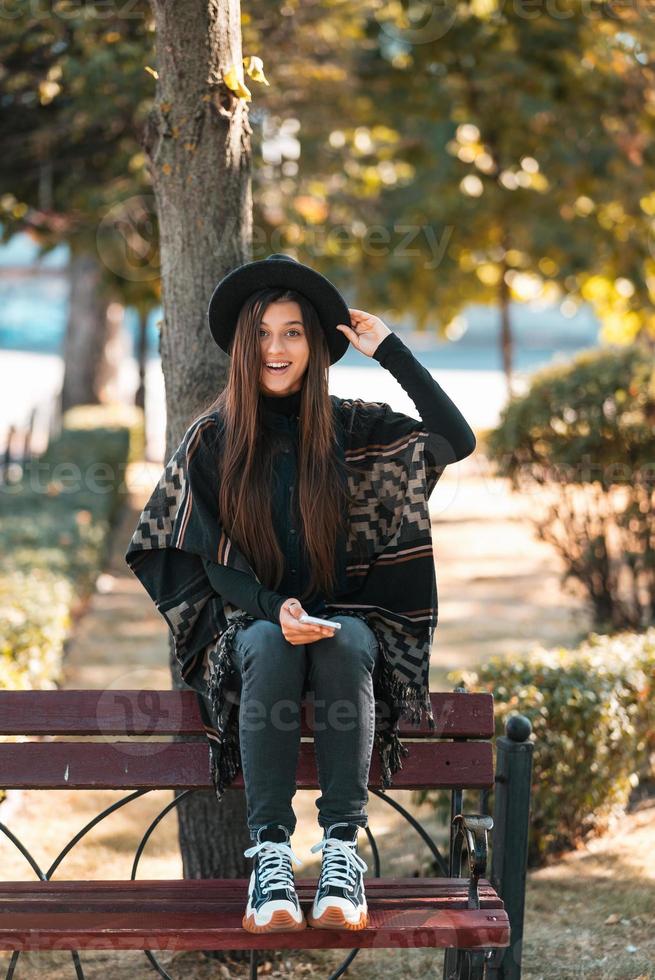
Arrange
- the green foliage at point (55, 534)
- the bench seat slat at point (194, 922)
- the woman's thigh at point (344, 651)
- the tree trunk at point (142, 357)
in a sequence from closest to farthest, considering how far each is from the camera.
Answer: the bench seat slat at point (194, 922), the woman's thigh at point (344, 651), the green foliage at point (55, 534), the tree trunk at point (142, 357)

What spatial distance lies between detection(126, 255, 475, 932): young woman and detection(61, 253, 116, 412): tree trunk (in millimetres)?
12837

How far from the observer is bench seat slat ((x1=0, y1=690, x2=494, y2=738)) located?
9.96 feet

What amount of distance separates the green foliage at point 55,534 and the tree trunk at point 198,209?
3.85 ft

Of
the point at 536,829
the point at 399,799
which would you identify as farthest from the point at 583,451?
the point at 536,829

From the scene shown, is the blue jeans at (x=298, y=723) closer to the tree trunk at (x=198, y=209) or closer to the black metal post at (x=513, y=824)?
the black metal post at (x=513, y=824)

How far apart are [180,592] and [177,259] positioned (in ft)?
3.54

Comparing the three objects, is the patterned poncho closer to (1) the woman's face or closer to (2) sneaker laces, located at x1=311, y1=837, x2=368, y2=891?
(1) the woman's face

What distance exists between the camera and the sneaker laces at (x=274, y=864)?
2607mm

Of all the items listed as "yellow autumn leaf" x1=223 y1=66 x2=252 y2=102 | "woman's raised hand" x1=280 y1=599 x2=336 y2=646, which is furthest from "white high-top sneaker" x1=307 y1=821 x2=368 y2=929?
"yellow autumn leaf" x1=223 y1=66 x2=252 y2=102

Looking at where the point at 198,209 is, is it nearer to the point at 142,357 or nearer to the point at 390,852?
the point at 390,852

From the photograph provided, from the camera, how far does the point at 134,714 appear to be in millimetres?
3072

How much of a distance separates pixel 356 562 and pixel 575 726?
1.46 meters
